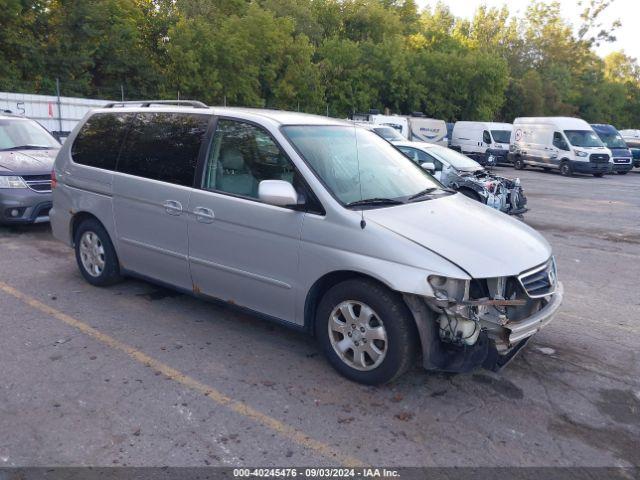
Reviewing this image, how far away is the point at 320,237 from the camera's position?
159 inches

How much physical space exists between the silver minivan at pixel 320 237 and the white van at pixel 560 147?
830 inches

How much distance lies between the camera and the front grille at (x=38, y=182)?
318 inches

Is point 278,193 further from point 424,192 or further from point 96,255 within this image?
point 96,255

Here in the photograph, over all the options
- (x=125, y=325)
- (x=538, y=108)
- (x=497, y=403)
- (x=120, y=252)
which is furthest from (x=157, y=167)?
(x=538, y=108)

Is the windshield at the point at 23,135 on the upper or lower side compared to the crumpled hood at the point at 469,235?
upper

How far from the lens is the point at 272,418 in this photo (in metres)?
3.60

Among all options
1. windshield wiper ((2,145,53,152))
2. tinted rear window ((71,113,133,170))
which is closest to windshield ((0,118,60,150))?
windshield wiper ((2,145,53,152))

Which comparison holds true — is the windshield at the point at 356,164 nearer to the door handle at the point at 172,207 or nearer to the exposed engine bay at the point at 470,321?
the exposed engine bay at the point at 470,321

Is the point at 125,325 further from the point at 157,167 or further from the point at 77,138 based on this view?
the point at 77,138

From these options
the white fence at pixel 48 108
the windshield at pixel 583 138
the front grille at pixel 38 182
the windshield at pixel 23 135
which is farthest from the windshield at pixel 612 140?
the front grille at pixel 38 182

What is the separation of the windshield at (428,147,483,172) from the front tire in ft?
28.0

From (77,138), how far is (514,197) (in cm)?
799

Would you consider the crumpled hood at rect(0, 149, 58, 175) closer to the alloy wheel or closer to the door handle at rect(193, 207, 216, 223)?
the door handle at rect(193, 207, 216, 223)

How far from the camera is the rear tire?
224 inches
